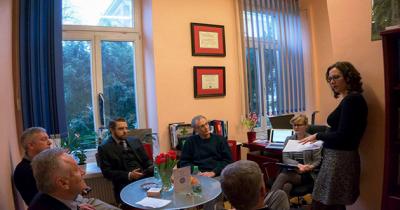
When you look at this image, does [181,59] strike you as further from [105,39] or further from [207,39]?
[105,39]

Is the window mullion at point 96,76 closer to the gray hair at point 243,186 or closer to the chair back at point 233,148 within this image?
the chair back at point 233,148

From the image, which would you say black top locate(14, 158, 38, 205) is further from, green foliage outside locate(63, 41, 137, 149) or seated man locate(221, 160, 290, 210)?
seated man locate(221, 160, 290, 210)

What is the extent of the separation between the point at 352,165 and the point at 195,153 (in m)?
1.55

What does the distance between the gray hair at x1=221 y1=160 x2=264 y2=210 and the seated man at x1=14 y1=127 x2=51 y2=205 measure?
1551 millimetres

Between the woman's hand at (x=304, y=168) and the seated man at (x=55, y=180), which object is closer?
the seated man at (x=55, y=180)

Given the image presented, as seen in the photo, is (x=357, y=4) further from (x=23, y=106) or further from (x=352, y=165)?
(x=23, y=106)

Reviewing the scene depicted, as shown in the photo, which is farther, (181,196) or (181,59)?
(181,59)

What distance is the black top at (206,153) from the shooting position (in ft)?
10.8

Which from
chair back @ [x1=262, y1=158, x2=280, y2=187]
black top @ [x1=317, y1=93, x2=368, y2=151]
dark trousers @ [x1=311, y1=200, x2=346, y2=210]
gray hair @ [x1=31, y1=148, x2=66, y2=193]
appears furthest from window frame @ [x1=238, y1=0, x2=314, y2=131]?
gray hair @ [x1=31, y1=148, x2=66, y2=193]

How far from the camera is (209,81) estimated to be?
165 inches

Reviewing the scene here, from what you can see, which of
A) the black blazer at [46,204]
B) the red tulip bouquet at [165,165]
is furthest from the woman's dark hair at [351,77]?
the black blazer at [46,204]

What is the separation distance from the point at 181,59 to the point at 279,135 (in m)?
1.57

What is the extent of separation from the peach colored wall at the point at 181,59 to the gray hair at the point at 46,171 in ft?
7.29

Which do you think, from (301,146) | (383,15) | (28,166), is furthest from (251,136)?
(28,166)
